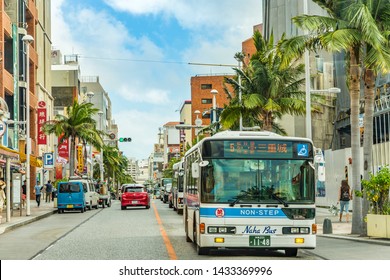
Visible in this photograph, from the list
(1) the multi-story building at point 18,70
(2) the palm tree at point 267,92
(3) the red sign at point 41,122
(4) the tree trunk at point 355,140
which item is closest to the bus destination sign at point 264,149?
(4) the tree trunk at point 355,140

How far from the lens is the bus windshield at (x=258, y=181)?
15.2 metres

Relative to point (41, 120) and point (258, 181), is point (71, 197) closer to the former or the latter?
point (41, 120)

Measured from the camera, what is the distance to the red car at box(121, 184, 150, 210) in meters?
49.4

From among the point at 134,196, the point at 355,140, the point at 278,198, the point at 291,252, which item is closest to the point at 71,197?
the point at 134,196

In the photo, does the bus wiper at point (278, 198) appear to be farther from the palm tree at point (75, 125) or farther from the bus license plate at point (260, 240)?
the palm tree at point (75, 125)

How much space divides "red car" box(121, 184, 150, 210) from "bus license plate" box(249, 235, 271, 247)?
34656mm

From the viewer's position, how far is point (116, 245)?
63.5 ft

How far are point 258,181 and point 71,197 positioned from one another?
108ft

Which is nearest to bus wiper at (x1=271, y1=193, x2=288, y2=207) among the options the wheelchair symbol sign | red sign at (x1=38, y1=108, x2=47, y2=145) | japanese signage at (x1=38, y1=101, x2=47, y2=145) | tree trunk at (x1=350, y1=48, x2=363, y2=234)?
the wheelchair symbol sign
